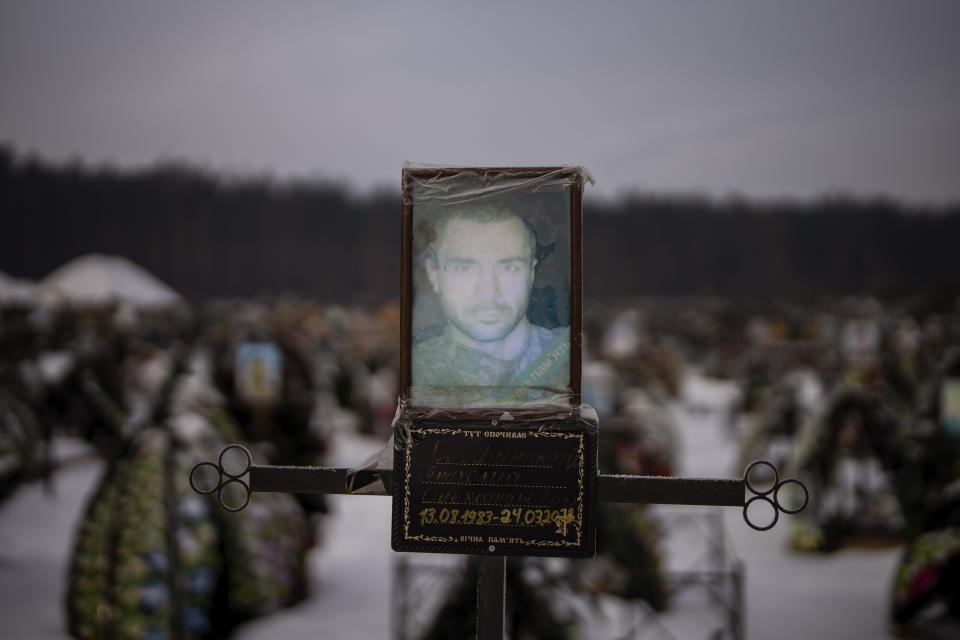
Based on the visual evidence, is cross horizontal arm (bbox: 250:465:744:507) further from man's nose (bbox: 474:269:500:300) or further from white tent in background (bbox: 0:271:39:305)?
white tent in background (bbox: 0:271:39:305)

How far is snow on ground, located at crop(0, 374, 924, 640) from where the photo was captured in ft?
13.4

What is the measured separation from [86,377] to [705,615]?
6.43 m

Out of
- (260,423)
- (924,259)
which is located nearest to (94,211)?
→ (260,423)

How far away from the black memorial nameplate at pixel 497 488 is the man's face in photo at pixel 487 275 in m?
0.16

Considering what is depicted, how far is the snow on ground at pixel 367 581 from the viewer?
407 cm

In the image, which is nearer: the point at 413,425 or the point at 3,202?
the point at 413,425

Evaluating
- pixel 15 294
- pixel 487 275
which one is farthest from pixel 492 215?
pixel 15 294

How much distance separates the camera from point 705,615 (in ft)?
15.9

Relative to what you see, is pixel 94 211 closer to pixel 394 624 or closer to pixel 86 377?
pixel 86 377

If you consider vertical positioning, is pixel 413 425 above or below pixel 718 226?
below

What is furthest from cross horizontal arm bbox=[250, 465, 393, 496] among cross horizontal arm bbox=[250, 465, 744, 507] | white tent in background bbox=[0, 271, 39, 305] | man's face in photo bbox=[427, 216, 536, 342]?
white tent in background bbox=[0, 271, 39, 305]

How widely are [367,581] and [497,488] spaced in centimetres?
397

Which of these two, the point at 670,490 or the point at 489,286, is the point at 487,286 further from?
the point at 670,490

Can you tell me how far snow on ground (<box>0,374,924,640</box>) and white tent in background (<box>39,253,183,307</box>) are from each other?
17.5 meters
